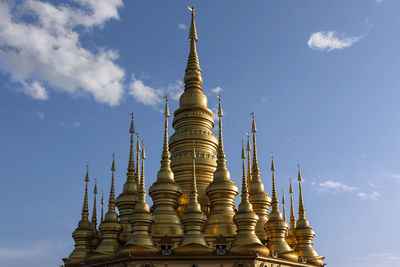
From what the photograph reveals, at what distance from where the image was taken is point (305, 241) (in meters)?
47.1

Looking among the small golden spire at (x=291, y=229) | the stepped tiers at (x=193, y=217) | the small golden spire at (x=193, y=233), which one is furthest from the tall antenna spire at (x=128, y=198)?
the small golden spire at (x=291, y=229)

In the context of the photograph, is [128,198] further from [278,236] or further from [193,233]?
→ [278,236]

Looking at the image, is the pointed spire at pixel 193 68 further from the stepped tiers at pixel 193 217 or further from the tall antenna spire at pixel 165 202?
the tall antenna spire at pixel 165 202

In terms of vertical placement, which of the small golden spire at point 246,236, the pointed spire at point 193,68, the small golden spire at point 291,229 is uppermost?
the pointed spire at point 193,68

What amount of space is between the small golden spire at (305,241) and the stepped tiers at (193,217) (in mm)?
84

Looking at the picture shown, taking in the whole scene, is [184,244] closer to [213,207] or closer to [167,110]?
[213,207]

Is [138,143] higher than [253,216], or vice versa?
[138,143]

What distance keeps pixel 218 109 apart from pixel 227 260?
46.1 ft

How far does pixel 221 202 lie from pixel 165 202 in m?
4.37

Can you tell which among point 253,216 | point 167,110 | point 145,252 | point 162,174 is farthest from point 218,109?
point 145,252

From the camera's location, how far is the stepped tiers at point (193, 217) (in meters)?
38.6

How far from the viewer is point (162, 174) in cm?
4447

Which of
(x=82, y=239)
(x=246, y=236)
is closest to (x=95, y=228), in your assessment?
(x=82, y=239)

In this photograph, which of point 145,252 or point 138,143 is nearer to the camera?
point 145,252
